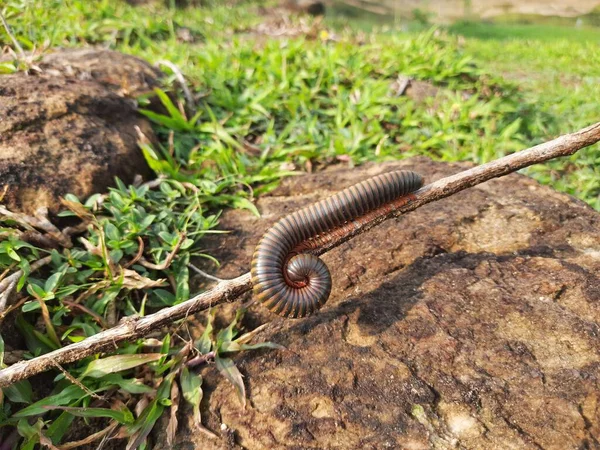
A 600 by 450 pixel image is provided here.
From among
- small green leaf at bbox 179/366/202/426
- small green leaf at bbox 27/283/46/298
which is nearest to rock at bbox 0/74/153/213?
small green leaf at bbox 27/283/46/298

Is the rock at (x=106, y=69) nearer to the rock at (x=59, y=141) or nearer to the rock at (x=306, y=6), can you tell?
the rock at (x=59, y=141)

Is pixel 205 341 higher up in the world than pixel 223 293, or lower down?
lower down

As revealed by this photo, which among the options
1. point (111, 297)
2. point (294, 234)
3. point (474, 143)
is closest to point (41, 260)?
point (111, 297)

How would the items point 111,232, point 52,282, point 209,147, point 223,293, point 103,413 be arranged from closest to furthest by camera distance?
point 103,413
point 223,293
point 52,282
point 111,232
point 209,147

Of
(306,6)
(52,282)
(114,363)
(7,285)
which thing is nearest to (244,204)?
(52,282)

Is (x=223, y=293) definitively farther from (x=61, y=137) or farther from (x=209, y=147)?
(x=209, y=147)

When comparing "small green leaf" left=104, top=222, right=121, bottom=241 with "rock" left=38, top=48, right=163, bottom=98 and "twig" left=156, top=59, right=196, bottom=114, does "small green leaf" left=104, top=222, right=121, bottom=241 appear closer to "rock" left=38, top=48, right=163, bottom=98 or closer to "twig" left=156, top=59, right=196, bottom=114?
"rock" left=38, top=48, right=163, bottom=98
